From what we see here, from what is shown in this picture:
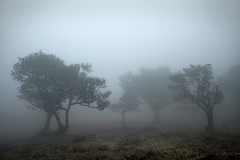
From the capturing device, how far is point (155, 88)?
41.5 m

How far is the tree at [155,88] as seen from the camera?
132ft

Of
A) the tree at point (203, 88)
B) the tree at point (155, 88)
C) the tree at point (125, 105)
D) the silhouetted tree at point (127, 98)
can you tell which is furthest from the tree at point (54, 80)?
the tree at point (155, 88)

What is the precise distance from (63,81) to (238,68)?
63.7 meters

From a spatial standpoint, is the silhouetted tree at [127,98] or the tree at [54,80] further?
the silhouetted tree at [127,98]

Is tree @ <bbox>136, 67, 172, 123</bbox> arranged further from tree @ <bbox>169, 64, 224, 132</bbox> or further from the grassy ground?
the grassy ground

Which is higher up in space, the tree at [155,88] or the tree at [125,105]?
the tree at [155,88]

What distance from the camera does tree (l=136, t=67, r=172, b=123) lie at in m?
40.2

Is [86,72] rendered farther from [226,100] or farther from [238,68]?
[226,100]

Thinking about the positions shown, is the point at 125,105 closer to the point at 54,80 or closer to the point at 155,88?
the point at 155,88

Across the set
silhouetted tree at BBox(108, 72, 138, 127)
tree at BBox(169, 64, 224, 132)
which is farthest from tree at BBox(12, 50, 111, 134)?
tree at BBox(169, 64, 224, 132)

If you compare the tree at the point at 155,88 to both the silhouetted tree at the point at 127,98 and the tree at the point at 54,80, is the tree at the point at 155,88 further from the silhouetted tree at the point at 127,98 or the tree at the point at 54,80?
the tree at the point at 54,80

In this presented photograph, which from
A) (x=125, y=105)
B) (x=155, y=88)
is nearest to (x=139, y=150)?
(x=125, y=105)

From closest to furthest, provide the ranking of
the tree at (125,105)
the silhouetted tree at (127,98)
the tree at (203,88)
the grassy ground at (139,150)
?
the grassy ground at (139,150)
the tree at (203,88)
the tree at (125,105)
the silhouetted tree at (127,98)

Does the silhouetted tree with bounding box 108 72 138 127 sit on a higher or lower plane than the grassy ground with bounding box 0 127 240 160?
higher
